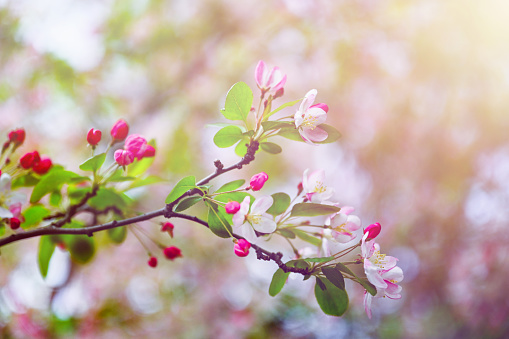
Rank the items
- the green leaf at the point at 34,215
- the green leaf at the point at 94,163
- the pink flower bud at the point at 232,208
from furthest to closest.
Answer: the green leaf at the point at 34,215, the green leaf at the point at 94,163, the pink flower bud at the point at 232,208

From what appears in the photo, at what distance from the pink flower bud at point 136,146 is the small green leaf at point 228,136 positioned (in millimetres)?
124

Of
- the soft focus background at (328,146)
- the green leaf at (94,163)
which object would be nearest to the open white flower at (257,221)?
the green leaf at (94,163)

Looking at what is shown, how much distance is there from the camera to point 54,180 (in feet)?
2.26

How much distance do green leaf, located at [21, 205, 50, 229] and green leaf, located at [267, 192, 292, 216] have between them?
17.7 inches

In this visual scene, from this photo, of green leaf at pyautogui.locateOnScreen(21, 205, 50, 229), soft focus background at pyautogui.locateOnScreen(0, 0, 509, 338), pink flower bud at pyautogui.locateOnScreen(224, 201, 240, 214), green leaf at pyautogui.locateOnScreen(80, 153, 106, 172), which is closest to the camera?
pink flower bud at pyautogui.locateOnScreen(224, 201, 240, 214)

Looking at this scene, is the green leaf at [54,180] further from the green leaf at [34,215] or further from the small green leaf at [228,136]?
the small green leaf at [228,136]

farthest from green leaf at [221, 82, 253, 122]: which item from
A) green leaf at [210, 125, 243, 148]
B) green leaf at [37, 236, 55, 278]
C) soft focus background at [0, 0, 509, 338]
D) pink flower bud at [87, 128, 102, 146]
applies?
soft focus background at [0, 0, 509, 338]

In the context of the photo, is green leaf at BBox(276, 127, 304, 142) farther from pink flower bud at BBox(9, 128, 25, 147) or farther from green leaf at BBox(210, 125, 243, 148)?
pink flower bud at BBox(9, 128, 25, 147)

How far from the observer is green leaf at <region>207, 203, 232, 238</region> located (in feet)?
1.86

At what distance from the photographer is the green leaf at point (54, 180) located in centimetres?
68

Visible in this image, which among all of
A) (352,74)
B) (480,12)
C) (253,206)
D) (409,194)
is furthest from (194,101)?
(253,206)

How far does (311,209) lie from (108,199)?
38 centimetres

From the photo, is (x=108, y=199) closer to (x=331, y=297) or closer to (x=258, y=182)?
(x=258, y=182)

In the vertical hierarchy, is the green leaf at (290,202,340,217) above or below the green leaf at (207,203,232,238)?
above
